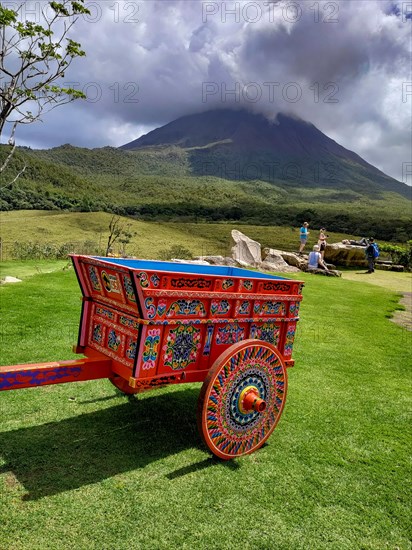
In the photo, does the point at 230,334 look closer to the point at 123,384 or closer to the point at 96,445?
the point at 123,384

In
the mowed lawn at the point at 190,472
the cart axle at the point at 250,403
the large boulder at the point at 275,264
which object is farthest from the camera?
the large boulder at the point at 275,264

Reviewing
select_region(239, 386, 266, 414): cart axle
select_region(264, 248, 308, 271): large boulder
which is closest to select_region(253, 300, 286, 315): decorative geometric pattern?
select_region(239, 386, 266, 414): cart axle

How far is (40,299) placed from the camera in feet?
30.2

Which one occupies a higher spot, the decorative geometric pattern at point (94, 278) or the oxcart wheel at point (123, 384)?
the decorative geometric pattern at point (94, 278)

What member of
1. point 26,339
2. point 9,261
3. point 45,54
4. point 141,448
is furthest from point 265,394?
point 9,261

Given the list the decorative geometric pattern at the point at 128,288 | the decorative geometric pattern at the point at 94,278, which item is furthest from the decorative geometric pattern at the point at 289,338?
the decorative geometric pattern at the point at 94,278

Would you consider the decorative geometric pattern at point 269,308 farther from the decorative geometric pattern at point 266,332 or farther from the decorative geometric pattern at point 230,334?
the decorative geometric pattern at point 230,334

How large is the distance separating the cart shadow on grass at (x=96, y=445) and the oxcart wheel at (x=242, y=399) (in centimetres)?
27

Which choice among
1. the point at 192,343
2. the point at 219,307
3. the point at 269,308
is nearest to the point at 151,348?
the point at 192,343

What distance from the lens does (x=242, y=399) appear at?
147 inches

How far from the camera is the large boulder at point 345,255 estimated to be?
23547mm

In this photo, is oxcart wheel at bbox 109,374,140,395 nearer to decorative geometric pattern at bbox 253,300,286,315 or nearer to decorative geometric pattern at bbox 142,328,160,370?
decorative geometric pattern at bbox 142,328,160,370

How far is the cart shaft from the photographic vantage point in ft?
10.0

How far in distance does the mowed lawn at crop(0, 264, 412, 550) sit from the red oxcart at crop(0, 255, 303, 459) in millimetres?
439
